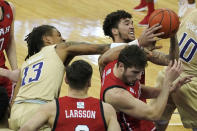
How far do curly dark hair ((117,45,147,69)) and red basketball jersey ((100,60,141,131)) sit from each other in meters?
0.23

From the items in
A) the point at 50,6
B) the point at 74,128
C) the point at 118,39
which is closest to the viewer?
the point at 74,128

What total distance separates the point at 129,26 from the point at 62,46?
909mm

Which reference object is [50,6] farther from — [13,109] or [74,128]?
[74,128]

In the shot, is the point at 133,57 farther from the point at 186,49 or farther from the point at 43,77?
the point at 186,49

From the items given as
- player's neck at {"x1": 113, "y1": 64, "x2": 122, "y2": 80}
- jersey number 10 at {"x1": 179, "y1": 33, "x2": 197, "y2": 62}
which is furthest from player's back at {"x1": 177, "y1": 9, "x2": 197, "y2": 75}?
player's neck at {"x1": 113, "y1": 64, "x2": 122, "y2": 80}

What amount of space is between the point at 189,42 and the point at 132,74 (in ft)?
4.18

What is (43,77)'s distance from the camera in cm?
547

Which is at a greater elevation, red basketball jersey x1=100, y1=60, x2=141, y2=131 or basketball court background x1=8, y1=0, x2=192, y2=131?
red basketball jersey x1=100, y1=60, x2=141, y2=131

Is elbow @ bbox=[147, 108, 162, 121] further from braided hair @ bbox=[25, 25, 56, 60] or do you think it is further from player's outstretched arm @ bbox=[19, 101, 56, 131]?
braided hair @ bbox=[25, 25, 56, 60]

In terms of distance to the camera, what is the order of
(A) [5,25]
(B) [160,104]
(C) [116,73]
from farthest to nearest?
(A) [5,25], (C) [116,73], (B) [160,104]

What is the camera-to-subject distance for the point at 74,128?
15.2ft

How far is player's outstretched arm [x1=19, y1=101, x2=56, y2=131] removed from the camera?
4.59 meters

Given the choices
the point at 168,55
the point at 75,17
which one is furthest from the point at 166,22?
the point at 75,17

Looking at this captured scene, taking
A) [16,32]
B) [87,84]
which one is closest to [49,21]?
[16,32]
